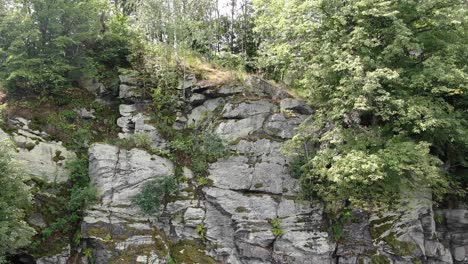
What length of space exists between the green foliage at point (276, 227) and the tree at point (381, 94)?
1469 millimetres

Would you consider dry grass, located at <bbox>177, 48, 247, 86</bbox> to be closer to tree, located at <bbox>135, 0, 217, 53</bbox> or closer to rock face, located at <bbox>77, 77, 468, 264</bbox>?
tree, located at <bbox>135, 0, 217, 53</bbox>

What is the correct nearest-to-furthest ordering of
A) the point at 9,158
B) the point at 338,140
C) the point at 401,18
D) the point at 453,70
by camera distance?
the point at 9,158 → the point at 453,70 → the point at 338,140 → the point at 401,18

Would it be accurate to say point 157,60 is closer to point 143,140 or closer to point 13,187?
point 143,140

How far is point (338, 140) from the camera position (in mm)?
11055

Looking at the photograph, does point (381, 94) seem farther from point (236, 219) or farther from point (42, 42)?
point (42, 42)

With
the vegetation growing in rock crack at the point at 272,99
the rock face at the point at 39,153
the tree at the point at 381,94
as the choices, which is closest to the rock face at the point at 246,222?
the vegetation growing in rock crack at the point at 272,99

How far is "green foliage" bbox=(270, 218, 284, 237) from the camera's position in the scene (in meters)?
11.8

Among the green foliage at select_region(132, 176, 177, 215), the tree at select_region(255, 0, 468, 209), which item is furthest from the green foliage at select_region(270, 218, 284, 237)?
the green foliage at select_region(132, 176, 177, 215)

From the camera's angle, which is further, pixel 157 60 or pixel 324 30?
pixel 157 60

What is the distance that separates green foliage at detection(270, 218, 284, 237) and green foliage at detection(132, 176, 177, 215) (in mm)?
3407

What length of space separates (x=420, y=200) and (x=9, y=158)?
474 inches

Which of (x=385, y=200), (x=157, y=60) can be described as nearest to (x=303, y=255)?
(x=385, y=200)

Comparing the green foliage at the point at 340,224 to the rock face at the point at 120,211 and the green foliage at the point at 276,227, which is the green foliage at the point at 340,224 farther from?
the rock face at the point at 120,211

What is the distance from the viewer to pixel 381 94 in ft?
37.0
